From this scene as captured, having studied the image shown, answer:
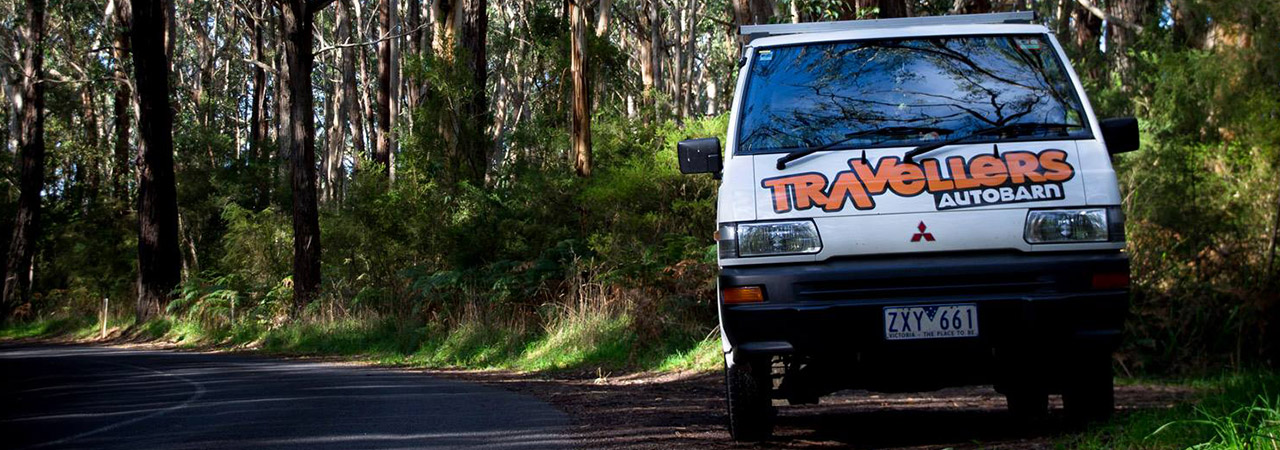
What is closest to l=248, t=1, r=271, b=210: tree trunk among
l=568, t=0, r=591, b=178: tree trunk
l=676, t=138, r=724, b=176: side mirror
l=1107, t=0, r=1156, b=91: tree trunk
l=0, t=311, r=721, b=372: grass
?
l=0, t=311, r=721, b=372: grass

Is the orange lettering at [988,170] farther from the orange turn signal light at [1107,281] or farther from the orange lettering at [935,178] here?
the orange turn signal light at [1107,281]

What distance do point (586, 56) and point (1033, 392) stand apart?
557 inches

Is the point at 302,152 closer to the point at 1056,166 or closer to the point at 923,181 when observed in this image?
the point at 923,181

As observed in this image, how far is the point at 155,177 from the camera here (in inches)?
1037

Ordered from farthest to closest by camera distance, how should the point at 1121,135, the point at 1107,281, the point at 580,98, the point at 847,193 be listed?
the point at 580,98, the point at 1121,135, the point at 847,193, the point at 1107,281

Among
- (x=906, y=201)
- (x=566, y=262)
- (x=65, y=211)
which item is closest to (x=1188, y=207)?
(x=906, y=201)

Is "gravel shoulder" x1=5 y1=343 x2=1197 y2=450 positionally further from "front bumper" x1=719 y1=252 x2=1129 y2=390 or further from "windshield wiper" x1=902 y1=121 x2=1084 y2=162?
"windshield wiper" x1=902 y1=121 x2=1084 y2=162

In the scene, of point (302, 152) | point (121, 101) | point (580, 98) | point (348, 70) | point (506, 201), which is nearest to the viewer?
point (506, 201)

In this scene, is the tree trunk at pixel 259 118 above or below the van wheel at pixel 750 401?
above

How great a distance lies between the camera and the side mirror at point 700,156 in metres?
6.04

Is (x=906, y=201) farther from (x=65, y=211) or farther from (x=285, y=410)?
(x=65, y=211)

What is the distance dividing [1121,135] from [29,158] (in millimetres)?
32844

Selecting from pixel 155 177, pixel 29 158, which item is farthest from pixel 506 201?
pixel 29 158

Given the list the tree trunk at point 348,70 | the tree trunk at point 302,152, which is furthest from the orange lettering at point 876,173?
the tree trunk at point 348,70
